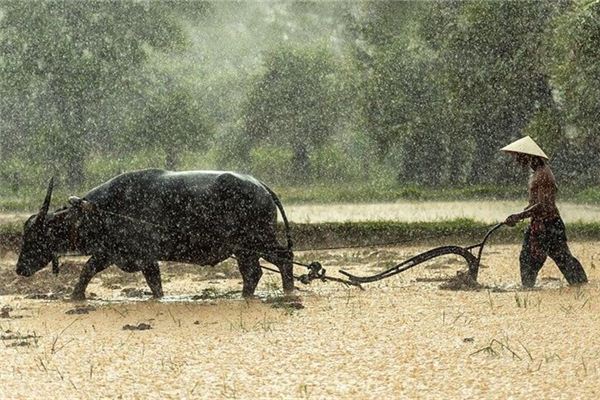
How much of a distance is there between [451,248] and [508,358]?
4057 millimetres

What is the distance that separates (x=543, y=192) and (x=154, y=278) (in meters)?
5.00

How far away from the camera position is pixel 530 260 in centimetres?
1253

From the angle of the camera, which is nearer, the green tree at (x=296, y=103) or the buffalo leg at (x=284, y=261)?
the buffalo leg at (x=284, y=261)

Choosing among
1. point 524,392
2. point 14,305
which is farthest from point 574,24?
point 524,392

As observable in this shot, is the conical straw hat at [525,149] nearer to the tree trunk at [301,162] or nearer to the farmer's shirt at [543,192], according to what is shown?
the farmer's shirt at [543,192]

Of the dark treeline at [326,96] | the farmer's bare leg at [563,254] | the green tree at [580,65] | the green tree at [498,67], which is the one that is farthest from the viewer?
the dark treeline at [326,96]

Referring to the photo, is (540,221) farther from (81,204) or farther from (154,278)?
(81,204)

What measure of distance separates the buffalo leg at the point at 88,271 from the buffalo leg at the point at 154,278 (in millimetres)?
503

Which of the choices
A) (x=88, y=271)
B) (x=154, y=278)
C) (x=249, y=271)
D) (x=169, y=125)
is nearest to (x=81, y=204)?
(x=88, y=271)

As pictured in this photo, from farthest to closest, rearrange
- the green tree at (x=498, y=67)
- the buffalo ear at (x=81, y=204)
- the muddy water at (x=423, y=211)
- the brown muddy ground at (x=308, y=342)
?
1. the green tree at (x=498, y=67)
2. the muddy water at (x=423, y=211)
3. the buffalo ear at (x=81, y=204)
4. the brown muddy ground at (x=308, y=342)

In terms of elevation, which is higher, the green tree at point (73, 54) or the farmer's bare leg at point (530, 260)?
the green tree at point (73, 54)

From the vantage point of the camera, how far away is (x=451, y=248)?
12500mm

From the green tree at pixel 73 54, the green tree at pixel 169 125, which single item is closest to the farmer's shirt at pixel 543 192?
the green tree at pixel 73 54

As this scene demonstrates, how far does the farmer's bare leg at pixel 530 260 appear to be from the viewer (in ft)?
40.9
